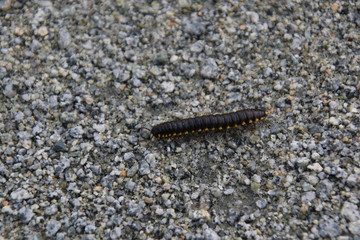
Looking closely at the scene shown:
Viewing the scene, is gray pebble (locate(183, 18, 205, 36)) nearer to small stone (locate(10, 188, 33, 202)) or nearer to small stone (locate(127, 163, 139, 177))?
small stone (locate(127, 163, 139, 177))

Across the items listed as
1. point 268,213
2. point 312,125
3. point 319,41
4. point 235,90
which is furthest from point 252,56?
point 268,213

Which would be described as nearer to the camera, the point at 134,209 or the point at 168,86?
the point at 134,209

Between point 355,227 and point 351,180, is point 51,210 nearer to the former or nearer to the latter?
point 355,227

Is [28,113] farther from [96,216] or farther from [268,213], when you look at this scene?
[268,213]

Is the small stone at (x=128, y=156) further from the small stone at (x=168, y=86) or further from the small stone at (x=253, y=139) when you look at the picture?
the small stone at (x=253, y=139)

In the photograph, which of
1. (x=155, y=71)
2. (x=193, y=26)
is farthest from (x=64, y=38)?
(x=193, y=26)

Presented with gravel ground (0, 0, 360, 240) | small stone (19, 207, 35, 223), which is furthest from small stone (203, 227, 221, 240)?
small stone (19, 207, 35, 223)
